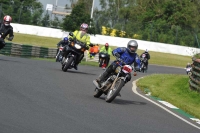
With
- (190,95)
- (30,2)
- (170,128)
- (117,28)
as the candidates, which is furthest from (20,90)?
(30,2)

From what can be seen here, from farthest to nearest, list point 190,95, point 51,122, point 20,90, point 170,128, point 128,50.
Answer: point 190,95 → point 128,50 → point 20,90 → point 170,128 → point 51,122

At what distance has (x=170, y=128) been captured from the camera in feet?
38.1

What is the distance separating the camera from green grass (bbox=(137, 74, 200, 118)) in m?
16.4

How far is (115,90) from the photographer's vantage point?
1437 cm

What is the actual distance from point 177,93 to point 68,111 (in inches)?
353

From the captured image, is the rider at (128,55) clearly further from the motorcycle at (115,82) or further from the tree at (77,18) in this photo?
the tree at (77,18)

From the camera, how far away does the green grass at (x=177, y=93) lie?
53.9 feet

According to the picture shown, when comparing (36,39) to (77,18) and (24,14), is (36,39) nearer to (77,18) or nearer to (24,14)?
(24,14)

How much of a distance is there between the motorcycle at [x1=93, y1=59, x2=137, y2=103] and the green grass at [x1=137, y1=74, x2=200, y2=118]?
1950mm

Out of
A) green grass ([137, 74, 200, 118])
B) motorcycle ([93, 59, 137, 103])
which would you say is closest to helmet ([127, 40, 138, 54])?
motorcycle ([93, 59, 137, 103])

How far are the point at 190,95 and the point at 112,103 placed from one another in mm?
5411

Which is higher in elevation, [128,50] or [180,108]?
[128,50]

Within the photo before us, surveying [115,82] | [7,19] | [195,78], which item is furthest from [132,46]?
[7,19]

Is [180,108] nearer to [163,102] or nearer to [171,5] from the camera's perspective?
[163,102]
